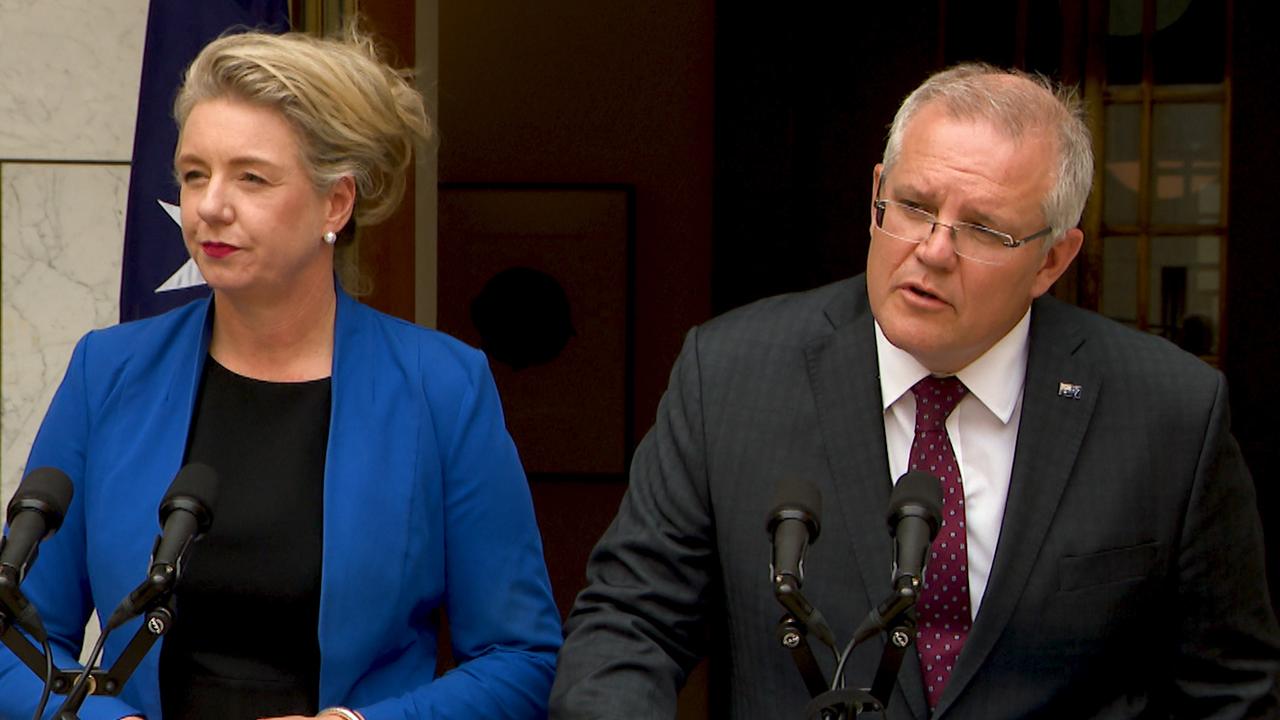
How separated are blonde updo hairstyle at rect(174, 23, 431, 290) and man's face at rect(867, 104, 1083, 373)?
2.37 feet

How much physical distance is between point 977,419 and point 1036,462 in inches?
4.2

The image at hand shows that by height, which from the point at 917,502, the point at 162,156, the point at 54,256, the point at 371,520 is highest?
the point at 162,156

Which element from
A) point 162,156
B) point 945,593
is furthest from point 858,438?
point 162,156

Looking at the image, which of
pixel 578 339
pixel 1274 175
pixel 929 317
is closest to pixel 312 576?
pixel 929 317

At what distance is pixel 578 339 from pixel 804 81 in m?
1.45

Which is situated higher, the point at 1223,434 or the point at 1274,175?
the point at 1274,175

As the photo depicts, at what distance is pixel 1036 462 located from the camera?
96.2 inches

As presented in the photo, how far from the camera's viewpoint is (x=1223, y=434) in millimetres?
2490

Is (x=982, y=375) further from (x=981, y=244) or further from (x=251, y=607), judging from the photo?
(x=251, y=607)

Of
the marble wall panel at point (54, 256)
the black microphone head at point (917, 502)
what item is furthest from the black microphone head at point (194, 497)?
the marble wall panel at point (54, 256)

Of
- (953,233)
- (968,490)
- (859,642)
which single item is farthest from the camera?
(968,490)

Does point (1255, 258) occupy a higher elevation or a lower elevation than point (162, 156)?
lower

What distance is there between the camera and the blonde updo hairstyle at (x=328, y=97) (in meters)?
2.42

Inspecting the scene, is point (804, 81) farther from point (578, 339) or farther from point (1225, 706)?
point (1225, 706)
